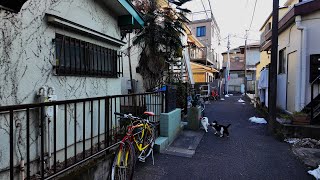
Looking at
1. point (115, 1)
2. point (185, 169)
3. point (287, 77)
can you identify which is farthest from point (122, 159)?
point (287, 77)

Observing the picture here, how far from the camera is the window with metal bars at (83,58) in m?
4.11

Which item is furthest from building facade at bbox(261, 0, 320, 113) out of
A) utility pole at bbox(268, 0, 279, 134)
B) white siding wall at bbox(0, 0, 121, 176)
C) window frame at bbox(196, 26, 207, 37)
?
window frame at bbox(196, 26, 207, 37)

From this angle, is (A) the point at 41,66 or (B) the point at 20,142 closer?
(B) the point at 20,142

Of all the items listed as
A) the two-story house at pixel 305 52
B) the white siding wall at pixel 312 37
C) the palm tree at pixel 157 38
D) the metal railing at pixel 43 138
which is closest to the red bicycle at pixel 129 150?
the metal railing at pixel 43 138

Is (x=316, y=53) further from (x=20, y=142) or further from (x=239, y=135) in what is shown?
(x=20, y=142)

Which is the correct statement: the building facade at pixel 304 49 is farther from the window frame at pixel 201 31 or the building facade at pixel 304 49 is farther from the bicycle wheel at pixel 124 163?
the window frame at pixel 201 31

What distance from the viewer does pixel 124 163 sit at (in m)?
3.81

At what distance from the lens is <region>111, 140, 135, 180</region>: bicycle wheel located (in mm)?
3706

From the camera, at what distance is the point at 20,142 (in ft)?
10.5

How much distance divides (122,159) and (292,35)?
845cm

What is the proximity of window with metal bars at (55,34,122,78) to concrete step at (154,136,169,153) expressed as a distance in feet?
6.65

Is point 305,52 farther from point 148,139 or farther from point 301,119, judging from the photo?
point 148,139

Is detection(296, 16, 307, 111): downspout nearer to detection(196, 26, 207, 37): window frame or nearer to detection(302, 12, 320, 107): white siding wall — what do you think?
detection(302, 12, 320, 107): white siding wall

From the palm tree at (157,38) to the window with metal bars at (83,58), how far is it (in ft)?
12.5
